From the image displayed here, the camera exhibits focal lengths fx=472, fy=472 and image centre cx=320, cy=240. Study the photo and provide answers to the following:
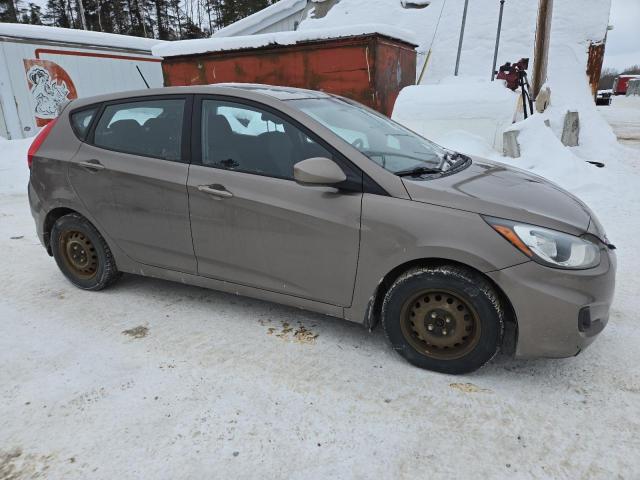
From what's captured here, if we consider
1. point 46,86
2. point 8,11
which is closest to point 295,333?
point 46,86

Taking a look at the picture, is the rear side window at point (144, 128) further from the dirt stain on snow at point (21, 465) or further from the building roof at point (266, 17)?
the building roof at point (266, 17)

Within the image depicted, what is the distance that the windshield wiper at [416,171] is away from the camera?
268 centimetres

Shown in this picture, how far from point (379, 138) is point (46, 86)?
11.8 meters

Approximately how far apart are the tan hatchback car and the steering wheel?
0.01 m

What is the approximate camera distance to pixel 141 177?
10.5 ft

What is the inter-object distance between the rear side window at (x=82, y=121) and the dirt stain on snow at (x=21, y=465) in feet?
7.57

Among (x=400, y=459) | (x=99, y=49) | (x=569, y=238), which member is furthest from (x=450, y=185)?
(x=99, y=49)

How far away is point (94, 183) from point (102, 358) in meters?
1.32

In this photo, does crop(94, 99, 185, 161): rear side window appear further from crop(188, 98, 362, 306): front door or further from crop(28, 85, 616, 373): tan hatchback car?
crop(188, 98, 362, 306): front door

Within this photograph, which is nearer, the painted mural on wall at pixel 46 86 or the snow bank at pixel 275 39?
the snow bank at pixel 275 39

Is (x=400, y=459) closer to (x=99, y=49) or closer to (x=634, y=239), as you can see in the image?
(x=634, y=239)

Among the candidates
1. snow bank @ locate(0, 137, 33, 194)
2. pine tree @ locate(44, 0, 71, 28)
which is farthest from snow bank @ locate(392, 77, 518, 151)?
pine tree @ locate(44, 0, 71, 28)

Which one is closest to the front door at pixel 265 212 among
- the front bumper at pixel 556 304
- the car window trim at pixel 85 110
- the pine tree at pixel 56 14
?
the front bumper at pixel 556 304

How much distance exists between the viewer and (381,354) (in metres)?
2.81
